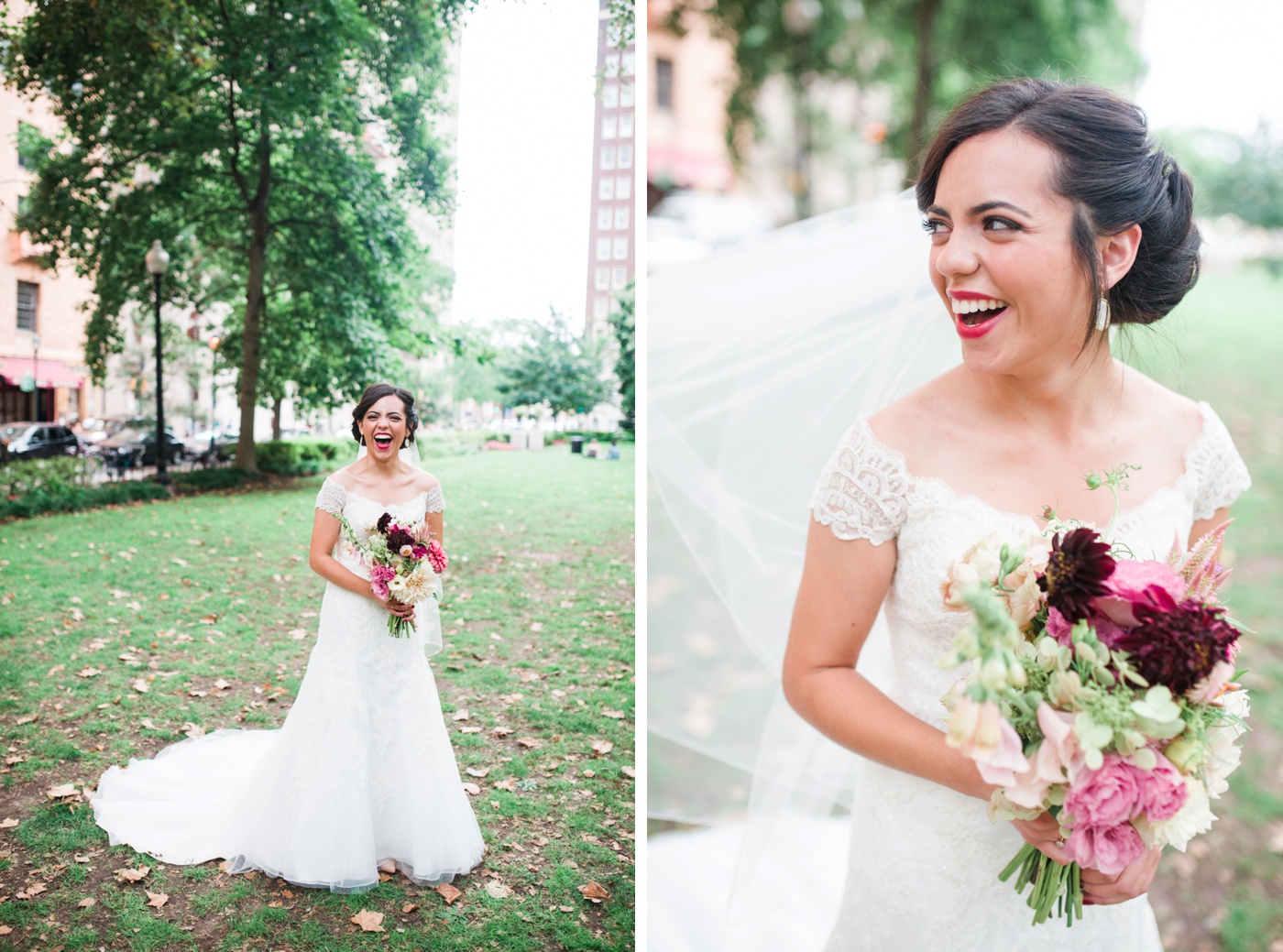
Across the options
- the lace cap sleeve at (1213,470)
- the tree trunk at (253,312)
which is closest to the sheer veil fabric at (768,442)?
the lace cap sleeve at (1213,470)

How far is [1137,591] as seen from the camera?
0.89m

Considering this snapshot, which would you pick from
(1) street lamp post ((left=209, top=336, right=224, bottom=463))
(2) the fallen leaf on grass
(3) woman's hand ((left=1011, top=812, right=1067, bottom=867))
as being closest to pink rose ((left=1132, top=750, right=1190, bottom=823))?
(3) woman's hand ((left=1011, top=812, right=1067, bottom=867))

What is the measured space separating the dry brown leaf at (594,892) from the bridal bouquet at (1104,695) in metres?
1.40

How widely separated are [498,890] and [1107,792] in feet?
5.34

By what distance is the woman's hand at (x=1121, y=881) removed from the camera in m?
1.06

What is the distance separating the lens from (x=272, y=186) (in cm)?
224

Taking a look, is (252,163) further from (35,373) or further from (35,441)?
(35,441)

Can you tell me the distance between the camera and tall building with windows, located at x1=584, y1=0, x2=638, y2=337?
2.43 metres

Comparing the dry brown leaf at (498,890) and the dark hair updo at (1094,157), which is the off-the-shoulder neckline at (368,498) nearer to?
the dry brown leaf at (498,890)

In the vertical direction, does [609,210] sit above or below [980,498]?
above

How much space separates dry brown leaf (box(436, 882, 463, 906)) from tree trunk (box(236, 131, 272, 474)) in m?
1.17

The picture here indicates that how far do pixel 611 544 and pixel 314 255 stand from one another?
45.8 inches

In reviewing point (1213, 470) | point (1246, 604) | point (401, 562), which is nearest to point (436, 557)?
point (401, 562)

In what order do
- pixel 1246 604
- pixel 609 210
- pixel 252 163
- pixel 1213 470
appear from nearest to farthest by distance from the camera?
1. pixel 1213 470
2. pixel 252 163
3. pixel 609 210
4. pixel 1246 604
